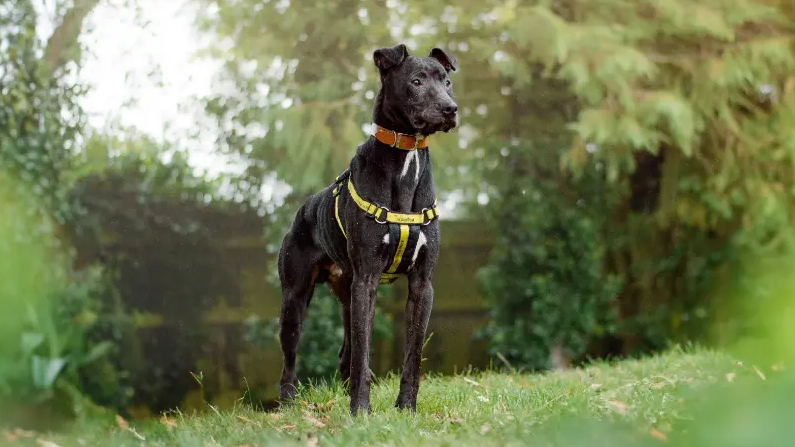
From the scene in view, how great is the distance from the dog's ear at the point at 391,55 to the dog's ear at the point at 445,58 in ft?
0.63

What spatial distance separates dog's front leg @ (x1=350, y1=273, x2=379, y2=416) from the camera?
353 cm

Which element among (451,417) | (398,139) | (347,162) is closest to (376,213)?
(398,139)

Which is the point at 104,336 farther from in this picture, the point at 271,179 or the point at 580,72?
the point at 580,72

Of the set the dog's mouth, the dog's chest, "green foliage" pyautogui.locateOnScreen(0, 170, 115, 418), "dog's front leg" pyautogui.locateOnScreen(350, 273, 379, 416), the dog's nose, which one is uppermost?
the dog's nose

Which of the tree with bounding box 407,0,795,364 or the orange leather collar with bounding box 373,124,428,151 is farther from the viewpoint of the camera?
the tree with bounding box 407,0,795,364

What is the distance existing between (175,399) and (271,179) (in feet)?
7.33

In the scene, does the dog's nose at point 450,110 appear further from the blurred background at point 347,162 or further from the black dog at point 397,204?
the blurred background at point 347,162

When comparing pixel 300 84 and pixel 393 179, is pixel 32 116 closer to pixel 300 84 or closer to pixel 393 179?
pixel 300 84

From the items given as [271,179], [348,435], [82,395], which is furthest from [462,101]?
[348,435]

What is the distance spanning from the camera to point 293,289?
4336 mm

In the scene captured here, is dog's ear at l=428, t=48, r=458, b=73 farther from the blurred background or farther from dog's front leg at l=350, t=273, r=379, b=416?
the blurred background

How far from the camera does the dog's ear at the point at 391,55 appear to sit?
3490 mm

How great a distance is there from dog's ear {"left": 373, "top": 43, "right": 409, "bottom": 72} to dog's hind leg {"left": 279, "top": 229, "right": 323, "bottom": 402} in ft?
4.00

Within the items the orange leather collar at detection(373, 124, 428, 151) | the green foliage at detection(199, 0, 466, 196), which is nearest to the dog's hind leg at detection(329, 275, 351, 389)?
the orange leather collar at detection(373, 124, 428, 151)
